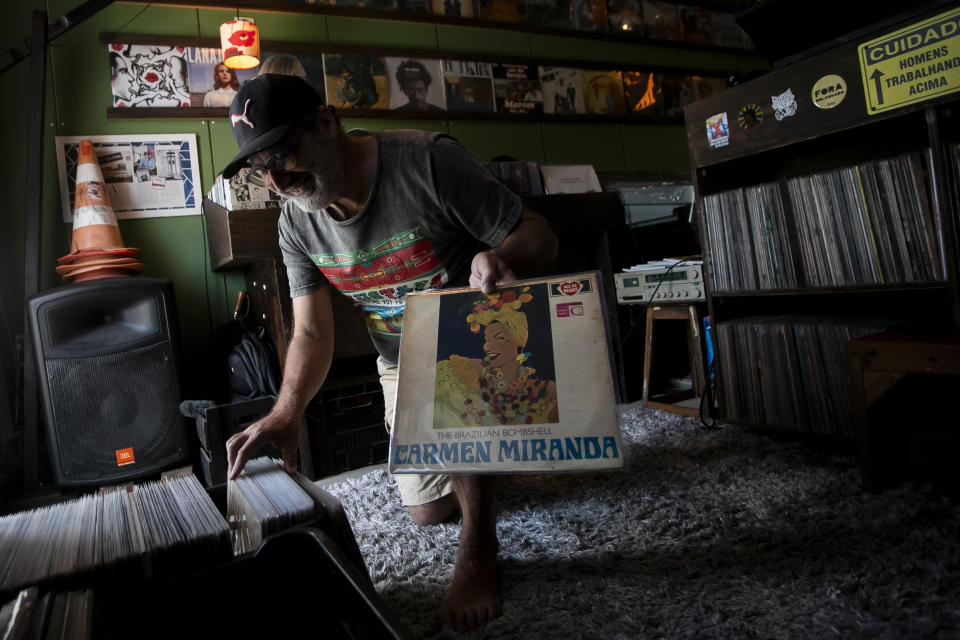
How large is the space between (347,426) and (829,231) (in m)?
1.65

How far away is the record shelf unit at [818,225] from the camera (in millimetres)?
1424

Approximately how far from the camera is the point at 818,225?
1.63 m

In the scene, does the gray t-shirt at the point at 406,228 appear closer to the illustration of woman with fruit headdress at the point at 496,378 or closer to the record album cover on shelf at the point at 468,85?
the illustration of woman with fruit headdress at the point at 496,378

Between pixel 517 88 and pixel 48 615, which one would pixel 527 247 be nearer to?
pixel 48 615

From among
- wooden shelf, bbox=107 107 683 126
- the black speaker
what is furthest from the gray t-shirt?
wooden shelf, bbox=107 107 683 126

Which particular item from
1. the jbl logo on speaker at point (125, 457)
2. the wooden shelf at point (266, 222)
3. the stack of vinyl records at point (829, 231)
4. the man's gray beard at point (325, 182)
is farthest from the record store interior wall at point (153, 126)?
the stack of vinyl records at point (829, 231)

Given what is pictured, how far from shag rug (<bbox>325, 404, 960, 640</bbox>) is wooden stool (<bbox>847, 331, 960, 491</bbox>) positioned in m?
0.07

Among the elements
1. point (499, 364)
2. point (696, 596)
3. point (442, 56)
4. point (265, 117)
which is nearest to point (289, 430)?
point (499, 364)

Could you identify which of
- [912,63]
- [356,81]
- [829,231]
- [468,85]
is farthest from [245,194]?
[912,63]

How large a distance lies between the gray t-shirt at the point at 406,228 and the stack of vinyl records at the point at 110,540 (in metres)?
0.67

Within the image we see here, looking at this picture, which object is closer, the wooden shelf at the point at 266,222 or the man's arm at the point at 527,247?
the man's arm at the point at 527,247

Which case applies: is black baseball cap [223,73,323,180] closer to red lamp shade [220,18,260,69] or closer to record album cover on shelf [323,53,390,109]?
red lamp shade [220,18,260,69]

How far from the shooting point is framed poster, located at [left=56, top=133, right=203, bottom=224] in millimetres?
2268

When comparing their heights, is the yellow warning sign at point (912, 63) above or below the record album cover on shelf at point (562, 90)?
below
